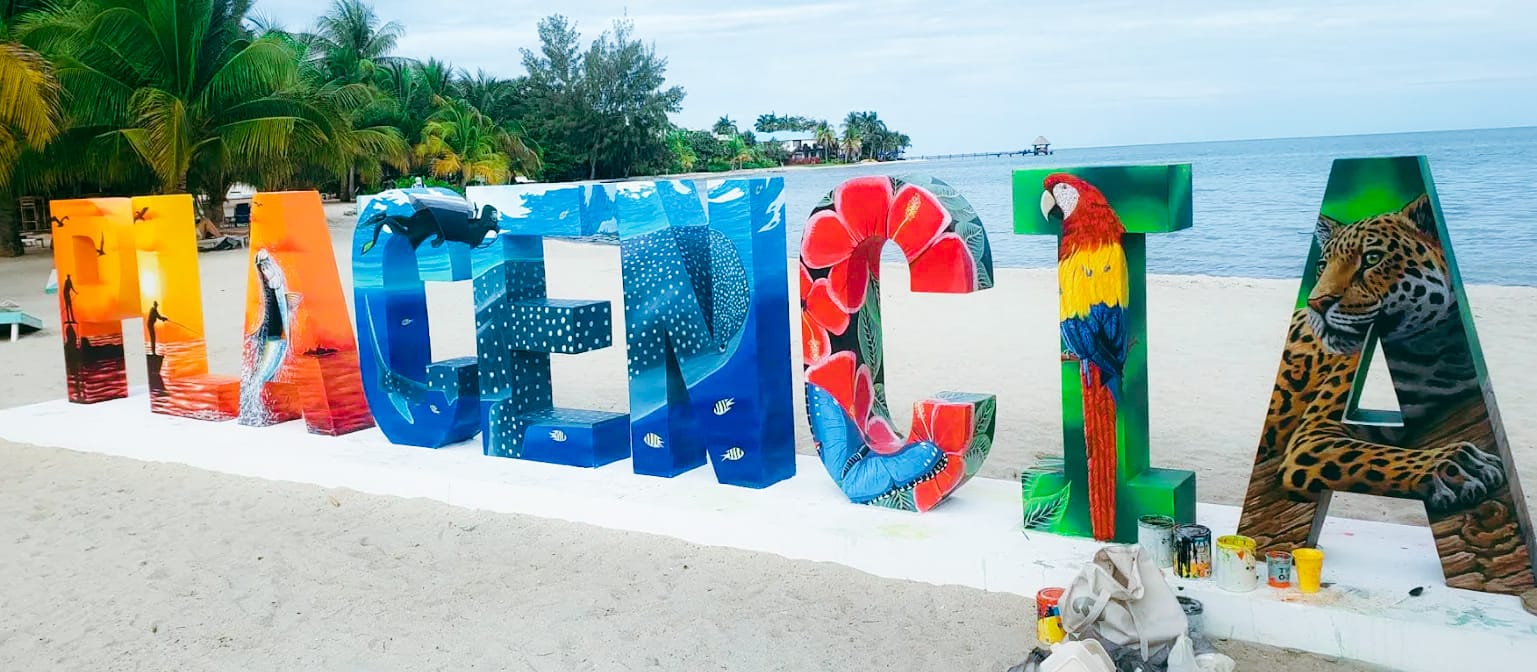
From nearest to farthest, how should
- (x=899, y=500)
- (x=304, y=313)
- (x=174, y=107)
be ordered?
(x=899, y=500), (x=304, y=313), (x=174, y=107)

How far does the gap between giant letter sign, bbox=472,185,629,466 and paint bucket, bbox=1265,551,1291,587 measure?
3.50m

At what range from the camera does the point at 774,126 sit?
369 ft

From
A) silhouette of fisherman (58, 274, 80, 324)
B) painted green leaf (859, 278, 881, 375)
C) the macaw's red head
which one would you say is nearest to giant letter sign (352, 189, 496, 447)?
painted green leaf (859, 278, 881, 375)

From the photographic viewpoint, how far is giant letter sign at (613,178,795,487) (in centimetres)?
599

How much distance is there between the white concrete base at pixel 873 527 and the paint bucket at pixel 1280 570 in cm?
5

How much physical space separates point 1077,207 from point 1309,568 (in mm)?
1656

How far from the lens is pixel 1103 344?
5.03m

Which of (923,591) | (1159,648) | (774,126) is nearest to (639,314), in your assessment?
(923,591)

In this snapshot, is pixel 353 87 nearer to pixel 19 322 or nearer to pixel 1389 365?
pixel 19 322

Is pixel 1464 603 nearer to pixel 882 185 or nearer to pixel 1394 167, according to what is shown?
pixel 1394 167

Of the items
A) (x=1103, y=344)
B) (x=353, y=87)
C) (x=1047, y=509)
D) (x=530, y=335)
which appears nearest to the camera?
(x=1103, y=344)

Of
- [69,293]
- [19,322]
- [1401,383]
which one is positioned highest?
[69,293]

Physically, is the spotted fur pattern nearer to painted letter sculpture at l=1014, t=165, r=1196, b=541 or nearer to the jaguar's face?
the jaguar's face

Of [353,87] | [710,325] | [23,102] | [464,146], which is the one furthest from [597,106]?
[710,325]
